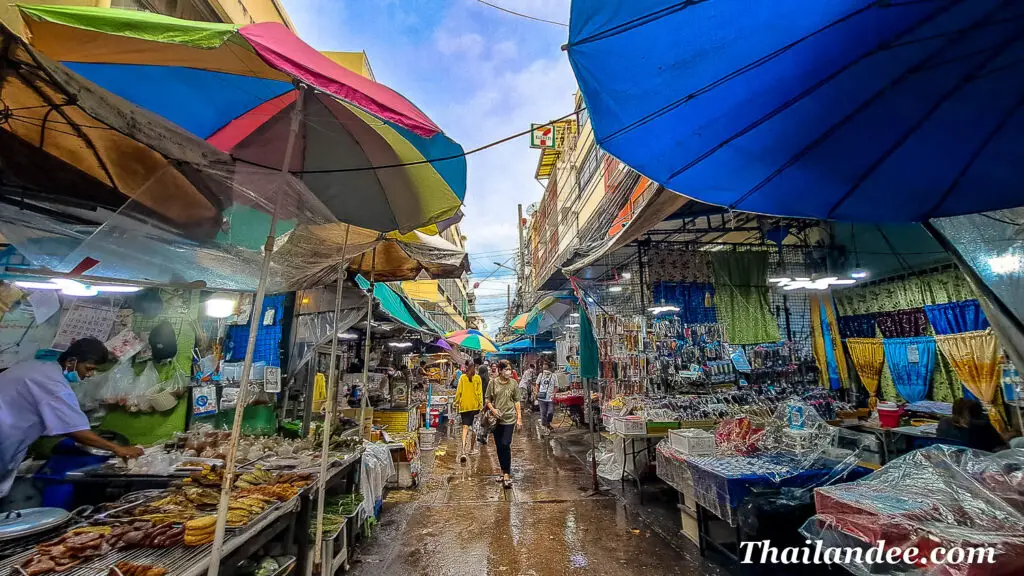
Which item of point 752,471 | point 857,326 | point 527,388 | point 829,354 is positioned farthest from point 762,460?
point 527,388

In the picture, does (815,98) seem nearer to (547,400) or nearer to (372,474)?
(372,474)

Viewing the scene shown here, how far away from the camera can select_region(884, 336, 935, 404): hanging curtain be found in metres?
7.02

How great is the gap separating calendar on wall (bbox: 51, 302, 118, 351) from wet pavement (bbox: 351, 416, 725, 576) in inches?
148

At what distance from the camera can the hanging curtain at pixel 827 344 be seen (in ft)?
27.8

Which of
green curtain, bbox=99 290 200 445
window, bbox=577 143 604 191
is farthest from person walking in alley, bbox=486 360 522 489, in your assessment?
window, bbox=577 143 604 191

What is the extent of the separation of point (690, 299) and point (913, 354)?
4.24 meters

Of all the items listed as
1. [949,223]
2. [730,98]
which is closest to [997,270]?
[949,223]

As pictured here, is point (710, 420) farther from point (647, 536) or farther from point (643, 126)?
point (643, 126)

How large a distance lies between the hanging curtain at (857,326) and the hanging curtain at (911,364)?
410mm

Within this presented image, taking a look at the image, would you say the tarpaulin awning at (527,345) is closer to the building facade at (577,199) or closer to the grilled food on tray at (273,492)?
the building facade at (577,199)

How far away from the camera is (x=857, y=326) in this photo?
27.2 feet

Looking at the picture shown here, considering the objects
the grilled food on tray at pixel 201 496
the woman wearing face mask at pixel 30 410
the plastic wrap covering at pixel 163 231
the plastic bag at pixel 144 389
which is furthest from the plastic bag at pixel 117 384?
the grilled food on tray at pixel 201 496

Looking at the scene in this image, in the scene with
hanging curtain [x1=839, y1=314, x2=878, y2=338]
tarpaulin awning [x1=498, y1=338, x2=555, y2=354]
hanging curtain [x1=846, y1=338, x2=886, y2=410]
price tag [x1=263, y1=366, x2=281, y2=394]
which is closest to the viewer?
price tag [x1=263, y1=366, x2=281, y2=394]

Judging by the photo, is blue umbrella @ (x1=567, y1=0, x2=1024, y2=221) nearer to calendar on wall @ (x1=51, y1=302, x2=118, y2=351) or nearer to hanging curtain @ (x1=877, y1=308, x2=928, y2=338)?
calendar on wall @ (x1=51, y1=302, x2=118, y2=351)
